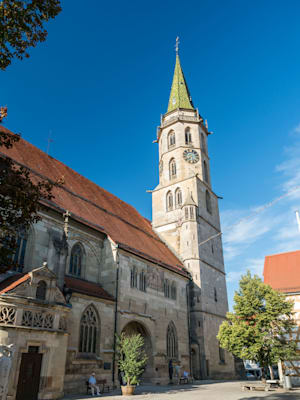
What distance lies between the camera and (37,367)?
12.2 m

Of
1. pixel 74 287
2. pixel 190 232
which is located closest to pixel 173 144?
pixel 190 232

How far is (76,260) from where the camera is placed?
18688 millimetres

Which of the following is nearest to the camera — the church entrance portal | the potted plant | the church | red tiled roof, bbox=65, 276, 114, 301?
the church entrance portal

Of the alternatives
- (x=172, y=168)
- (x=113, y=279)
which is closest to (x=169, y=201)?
(x=172, y=168)

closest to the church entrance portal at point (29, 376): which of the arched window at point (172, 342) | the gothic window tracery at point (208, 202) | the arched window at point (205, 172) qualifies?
the arched window at point (172, 342)

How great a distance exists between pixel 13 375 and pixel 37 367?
3.40 ft

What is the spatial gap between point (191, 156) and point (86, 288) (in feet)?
68.9

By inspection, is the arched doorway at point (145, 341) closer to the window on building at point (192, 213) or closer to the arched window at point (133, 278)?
the arched window at point (133, 278)

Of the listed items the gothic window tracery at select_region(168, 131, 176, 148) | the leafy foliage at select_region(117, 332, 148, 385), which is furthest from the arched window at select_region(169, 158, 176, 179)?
the leafy foliage at select_region(117, 332, 148, 385)

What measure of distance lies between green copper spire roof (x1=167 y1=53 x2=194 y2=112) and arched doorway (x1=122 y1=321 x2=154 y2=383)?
25415 millimetres

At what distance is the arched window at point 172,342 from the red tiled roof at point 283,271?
8.62 metres

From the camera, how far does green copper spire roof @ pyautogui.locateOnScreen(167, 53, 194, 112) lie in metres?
38.4

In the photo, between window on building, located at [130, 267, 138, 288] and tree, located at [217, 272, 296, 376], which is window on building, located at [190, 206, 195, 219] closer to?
window on building, located at [130, 267, 138, 288]

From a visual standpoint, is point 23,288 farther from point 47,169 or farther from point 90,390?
point 47,169
